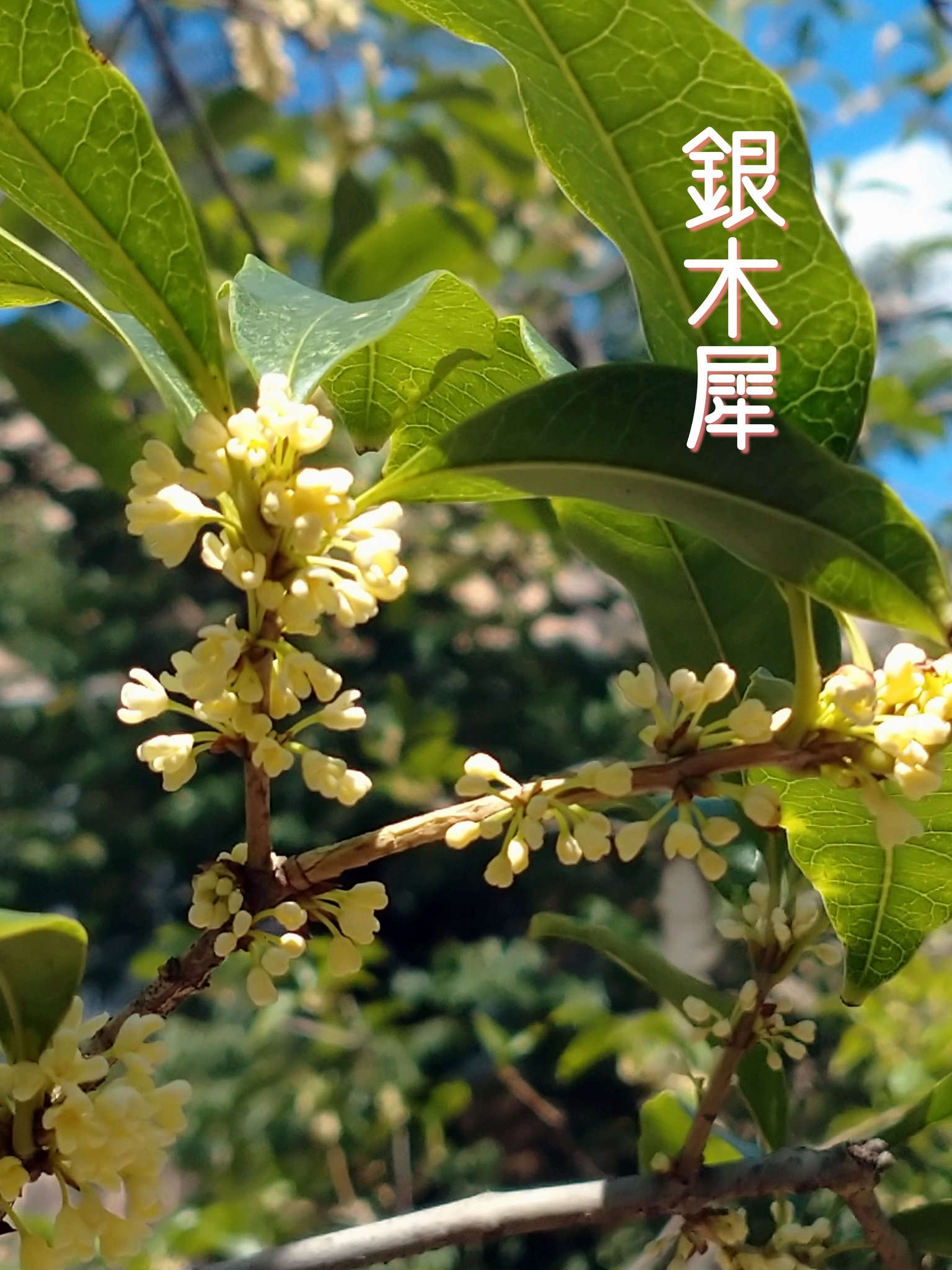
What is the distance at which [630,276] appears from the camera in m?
0.51

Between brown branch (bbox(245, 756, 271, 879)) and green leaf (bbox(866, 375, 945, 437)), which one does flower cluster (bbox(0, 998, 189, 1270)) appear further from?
green leaf (bbox(866, 375, 945, 437))

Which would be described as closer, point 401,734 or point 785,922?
point 785,922

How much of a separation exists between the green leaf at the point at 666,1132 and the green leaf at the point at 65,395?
2.66ft

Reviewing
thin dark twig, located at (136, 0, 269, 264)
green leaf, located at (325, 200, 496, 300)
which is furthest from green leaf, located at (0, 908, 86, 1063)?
thin dark twig, located at (136, 0, 269, 264)

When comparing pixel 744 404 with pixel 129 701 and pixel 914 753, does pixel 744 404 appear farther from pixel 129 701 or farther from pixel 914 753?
pixel 129 701

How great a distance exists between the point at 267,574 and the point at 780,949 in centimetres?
42

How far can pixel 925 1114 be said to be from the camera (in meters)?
0.65

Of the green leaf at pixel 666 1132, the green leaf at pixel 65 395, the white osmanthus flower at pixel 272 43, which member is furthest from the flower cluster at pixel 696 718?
the white osmanthus flower at pixel 272 43

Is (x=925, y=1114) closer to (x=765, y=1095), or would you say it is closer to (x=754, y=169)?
(x=765, y=1095)

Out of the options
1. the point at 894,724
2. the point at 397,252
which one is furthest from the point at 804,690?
the point at 397,252

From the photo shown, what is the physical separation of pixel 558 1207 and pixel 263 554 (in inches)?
15.6

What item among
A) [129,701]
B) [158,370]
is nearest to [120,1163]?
[129,701]

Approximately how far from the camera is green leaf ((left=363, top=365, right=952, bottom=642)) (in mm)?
409

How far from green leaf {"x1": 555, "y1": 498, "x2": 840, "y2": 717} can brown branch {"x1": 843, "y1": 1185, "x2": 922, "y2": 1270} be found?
0.89 ft
